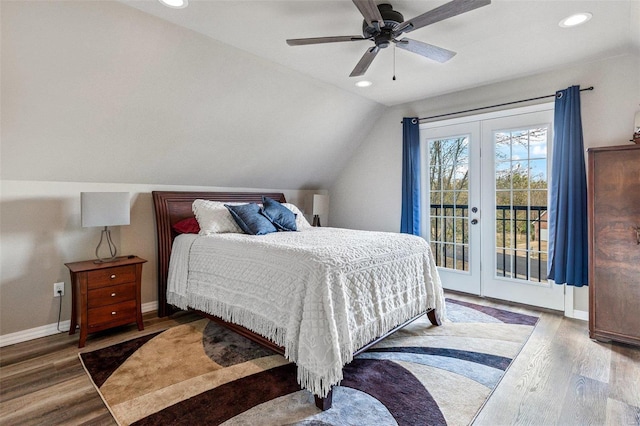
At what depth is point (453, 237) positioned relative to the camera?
13.6ft

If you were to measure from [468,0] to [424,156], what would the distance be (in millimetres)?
2680

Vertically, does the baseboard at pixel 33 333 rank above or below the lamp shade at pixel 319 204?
below

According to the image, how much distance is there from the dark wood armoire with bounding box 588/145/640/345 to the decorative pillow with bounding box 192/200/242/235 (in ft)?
10.3

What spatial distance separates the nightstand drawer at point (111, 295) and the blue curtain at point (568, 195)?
3952 millimetres

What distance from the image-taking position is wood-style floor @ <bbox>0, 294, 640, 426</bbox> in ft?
5.94

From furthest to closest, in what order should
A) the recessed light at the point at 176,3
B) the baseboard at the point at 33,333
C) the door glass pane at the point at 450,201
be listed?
1. the door glass pane at the point at 450,201
2. the baseboard at the point at 33,333
3. the recessed light at the point at 176,3

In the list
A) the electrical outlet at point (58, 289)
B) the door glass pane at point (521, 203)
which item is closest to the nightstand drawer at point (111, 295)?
the electrical outlet at point (58, 289)

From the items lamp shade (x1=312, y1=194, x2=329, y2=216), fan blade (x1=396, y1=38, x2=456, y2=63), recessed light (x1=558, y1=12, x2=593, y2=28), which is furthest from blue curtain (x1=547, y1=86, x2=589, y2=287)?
lamp shade (x1=312, y1=194, x2=329, y2=216)

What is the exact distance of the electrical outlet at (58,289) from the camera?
294 centimetres

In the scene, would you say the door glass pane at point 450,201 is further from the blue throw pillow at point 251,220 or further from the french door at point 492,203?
the blue throw pillow at point 251,220

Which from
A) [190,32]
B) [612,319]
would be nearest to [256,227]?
[190,32]

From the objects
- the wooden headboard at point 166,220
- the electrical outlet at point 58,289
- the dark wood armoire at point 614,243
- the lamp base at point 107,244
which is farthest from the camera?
the wooden headboard at point 166,220

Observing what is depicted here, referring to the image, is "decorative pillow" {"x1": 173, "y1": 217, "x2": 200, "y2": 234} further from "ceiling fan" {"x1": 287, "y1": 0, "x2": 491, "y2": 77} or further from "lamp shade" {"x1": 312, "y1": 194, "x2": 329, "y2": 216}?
"ceiling fan" {"x1": 287, "y1": 0, "x2": 491, "y2": 77}

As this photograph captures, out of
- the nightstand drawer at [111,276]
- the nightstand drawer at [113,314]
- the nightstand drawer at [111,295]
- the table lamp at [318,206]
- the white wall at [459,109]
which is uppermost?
the white wall at [459,109]
